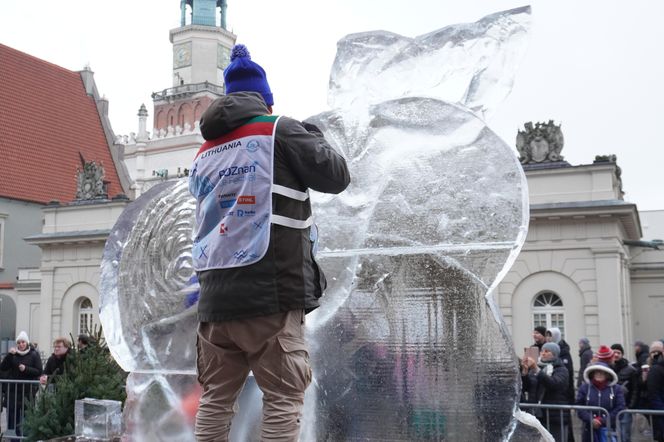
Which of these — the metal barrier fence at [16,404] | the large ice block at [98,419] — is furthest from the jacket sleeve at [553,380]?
the metal barrier fence at [16,404]

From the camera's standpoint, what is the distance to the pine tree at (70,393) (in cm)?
620

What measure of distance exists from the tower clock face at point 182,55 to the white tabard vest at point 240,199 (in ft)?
226

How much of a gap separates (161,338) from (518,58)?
106 inches

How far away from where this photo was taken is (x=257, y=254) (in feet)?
9.25

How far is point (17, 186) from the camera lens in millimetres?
34250

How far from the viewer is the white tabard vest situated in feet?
9.41

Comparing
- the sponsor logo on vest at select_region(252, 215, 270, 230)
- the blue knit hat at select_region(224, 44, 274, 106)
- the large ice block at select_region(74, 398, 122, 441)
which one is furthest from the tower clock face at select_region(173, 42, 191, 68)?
the sponsor logo on vest at select_region(252, 215, 270, 230)

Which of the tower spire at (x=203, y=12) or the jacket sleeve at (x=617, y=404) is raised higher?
the tower spire at (x=203, y=12)

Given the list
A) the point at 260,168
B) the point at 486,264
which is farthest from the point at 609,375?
the point at 260,168

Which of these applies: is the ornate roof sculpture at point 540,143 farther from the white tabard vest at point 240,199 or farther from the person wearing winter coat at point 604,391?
the white tabard vest at point 240,199

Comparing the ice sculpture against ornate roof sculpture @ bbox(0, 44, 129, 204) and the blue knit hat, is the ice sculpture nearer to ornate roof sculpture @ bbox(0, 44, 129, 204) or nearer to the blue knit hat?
the blue knit hat

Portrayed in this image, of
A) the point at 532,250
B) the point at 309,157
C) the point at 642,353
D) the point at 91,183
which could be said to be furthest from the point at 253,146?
the point at 91,183

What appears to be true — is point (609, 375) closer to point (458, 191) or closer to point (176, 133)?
point (458, 191)

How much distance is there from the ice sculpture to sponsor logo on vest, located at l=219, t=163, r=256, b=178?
1.26 meters
